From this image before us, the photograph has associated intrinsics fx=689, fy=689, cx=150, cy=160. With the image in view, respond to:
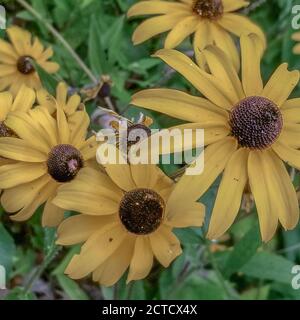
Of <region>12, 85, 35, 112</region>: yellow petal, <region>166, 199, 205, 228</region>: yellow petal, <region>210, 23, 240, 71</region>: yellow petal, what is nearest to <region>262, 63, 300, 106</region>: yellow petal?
<region>166, 199, 205, 228</region>: yellow petal

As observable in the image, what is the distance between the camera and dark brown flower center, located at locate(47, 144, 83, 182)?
1.08m

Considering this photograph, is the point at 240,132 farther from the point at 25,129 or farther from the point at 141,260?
the point at 25,129

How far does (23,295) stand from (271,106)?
1.98 feet

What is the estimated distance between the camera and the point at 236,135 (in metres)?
1.01

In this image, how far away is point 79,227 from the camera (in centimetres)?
103

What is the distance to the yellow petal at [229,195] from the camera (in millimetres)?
953

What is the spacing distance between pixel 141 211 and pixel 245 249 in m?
0.41

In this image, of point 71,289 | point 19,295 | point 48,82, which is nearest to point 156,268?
point 71,289

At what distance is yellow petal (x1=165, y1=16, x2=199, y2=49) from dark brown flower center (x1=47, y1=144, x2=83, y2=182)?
320 millimetres

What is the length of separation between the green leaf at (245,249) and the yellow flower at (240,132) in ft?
1.16

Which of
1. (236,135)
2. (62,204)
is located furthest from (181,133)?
(62,204)

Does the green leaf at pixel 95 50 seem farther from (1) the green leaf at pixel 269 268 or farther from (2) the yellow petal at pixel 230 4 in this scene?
A: (1) the green leaf at pixel 269 268

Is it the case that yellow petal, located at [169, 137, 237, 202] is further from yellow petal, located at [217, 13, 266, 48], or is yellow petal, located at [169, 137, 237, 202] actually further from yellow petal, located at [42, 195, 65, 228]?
yellow petal, located at [217, 13, 266, 48]
